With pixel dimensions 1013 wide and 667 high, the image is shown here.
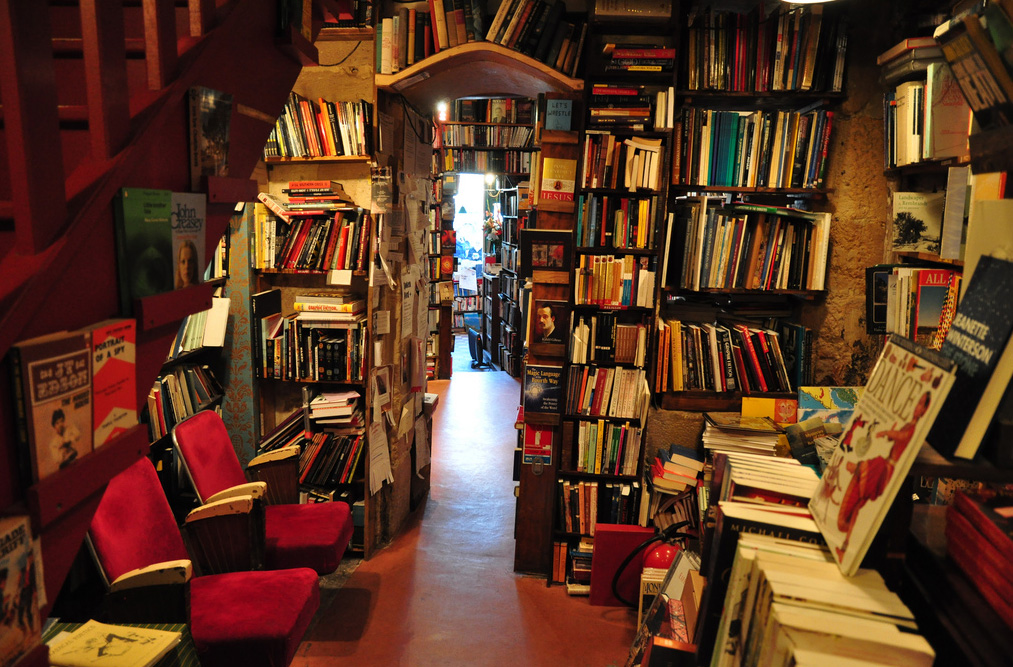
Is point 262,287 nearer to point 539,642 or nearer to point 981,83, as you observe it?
point 539,642

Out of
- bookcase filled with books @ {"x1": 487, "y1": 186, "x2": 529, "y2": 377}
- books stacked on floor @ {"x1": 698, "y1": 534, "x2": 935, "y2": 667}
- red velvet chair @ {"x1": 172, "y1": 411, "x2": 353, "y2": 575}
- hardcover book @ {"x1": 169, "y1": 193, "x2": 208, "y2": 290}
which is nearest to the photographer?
books stacked on floor @ {"x1": 698, "y1": 534, "x2": 935, "y2": 667}

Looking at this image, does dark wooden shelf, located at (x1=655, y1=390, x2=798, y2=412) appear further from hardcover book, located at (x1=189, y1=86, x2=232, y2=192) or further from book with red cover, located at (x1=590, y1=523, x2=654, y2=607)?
hardcover book, located at (x1=189, y1=86, x2=232, y2=192)

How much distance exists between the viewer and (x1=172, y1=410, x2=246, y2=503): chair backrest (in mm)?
2691

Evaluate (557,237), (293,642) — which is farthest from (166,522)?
(557,237)

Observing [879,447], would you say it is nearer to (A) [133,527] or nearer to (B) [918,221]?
(B) [918,221]

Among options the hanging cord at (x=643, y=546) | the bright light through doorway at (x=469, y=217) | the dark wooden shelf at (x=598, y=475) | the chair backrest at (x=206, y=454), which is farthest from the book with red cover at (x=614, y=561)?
the bright light through doorway at (x=469, y=217)

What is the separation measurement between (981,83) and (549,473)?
108 inches

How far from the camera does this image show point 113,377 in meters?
1.10

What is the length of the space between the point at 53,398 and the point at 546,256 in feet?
8.26

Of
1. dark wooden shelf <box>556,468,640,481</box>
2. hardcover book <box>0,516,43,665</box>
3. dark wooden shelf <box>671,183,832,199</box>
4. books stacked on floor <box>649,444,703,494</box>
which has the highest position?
dark wooden shelf <box>671,183,832,199</box>

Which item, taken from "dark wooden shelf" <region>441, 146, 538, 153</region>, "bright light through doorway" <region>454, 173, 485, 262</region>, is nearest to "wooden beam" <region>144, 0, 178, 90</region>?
"dark wooden shelf" <region>441, 146, 538, 153</region>

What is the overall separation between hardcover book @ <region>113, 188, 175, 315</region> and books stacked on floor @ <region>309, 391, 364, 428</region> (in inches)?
90.7

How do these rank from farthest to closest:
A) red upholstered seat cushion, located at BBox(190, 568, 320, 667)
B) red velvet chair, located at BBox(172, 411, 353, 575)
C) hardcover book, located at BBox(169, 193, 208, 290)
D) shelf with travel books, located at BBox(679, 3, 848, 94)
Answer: shelf with travel books, located at BBox(679, 3, 848, 94), red velvet chair, located at BBox(172, 411, 353, 575), red upholstered seat cushion, located at BBox(190, 568, 320, 667), hardcover book, located at BBox(169, 193, 208, 290)

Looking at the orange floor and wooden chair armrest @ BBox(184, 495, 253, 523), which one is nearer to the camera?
wooden chair armrest @ BBox(184, 495, 253, 523)
